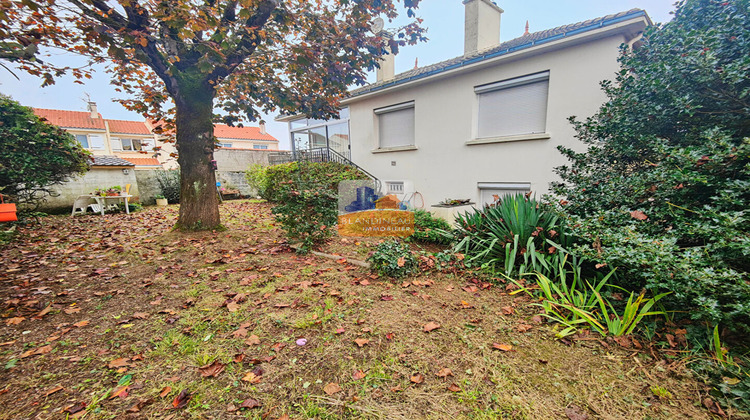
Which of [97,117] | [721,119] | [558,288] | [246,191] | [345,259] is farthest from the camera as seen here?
[97,117]

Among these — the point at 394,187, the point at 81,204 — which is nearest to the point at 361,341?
the point at 394,187

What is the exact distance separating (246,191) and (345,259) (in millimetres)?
11714

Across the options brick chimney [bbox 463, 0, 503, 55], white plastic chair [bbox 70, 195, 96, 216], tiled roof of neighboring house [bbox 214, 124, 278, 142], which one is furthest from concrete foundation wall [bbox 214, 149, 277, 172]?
tiled roof of neighboring house [bbox 214, 124, 278, 142]

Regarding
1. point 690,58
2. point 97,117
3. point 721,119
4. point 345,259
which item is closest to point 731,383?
point 721,119

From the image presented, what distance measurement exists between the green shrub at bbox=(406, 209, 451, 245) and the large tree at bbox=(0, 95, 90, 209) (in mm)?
9220

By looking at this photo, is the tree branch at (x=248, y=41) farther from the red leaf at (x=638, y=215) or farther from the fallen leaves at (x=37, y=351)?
the red leaf at (x=638, y=215)

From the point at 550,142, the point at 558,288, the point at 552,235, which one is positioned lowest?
the point at 558,288

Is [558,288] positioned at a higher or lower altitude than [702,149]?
lower

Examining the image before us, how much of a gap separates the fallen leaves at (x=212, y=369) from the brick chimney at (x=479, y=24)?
9004 millimetres

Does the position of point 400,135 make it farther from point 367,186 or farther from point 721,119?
point 721,119

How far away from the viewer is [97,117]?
2841 cm

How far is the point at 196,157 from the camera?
480 cm

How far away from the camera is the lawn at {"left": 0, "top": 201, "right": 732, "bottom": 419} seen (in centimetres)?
145

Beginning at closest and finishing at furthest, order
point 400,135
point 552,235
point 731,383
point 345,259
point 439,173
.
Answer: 1. point 731,383
2. point 552,235
3. point 345,259
4. point 439,173
5. point 400,135
